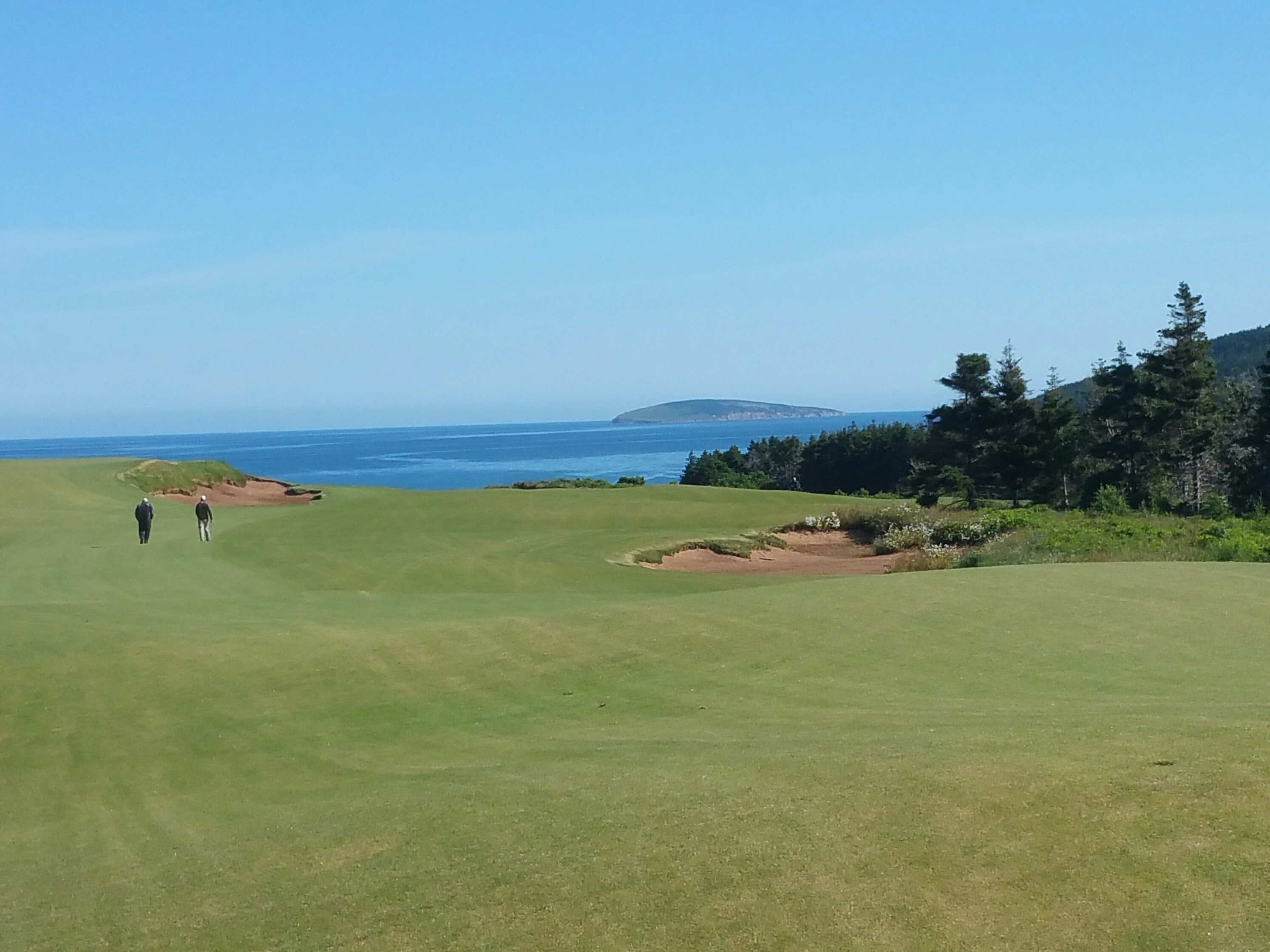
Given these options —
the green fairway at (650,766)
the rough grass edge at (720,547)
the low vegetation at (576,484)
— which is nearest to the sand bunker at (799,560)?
the rough grass edge at (720,547)

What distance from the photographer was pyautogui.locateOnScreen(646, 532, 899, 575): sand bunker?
3111 centimetres

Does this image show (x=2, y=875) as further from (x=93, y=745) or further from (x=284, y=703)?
(x=284, y=703)

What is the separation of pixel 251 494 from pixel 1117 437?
151 ft

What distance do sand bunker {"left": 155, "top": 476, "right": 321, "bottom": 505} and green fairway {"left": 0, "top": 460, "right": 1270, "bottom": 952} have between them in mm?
27823

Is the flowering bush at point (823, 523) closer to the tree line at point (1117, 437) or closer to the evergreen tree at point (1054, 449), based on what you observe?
the tree line at point (1117, 437)

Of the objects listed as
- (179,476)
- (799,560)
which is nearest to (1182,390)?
(799,560)

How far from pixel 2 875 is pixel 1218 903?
8.28m

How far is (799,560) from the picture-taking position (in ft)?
113

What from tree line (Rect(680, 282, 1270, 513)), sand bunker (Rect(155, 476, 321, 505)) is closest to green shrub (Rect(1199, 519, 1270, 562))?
tree line (Rect(680, 282, 1270, 513))

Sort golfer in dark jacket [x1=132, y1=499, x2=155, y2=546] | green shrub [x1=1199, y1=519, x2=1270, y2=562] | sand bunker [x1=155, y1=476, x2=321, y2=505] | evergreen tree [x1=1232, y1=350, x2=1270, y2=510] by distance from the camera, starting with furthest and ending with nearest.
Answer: evergreen tree [x1=1232, y1=350, x2=1270, y2=510] → sand bunker [x1=155, y1=476, x2=321, y2=505] → golfer in dark jacket [x1=132, y1=499, x2=155, y2=546] → green shrub [x1=1199, y1=519, x2=1270, y2=562]

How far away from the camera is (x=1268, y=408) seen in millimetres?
58812

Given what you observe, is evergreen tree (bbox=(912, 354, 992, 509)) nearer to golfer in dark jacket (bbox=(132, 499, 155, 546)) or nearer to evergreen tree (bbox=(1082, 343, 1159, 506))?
evergreen tree (bbox=(1082, 343, 1159, 506))

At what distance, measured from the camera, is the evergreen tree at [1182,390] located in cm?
6234

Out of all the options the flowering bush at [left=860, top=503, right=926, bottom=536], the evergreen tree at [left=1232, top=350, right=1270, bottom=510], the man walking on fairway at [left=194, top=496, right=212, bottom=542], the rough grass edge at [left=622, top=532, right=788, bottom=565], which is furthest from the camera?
the evergreen tree at [left=1232, top=350, right=1270, bottom=510]
